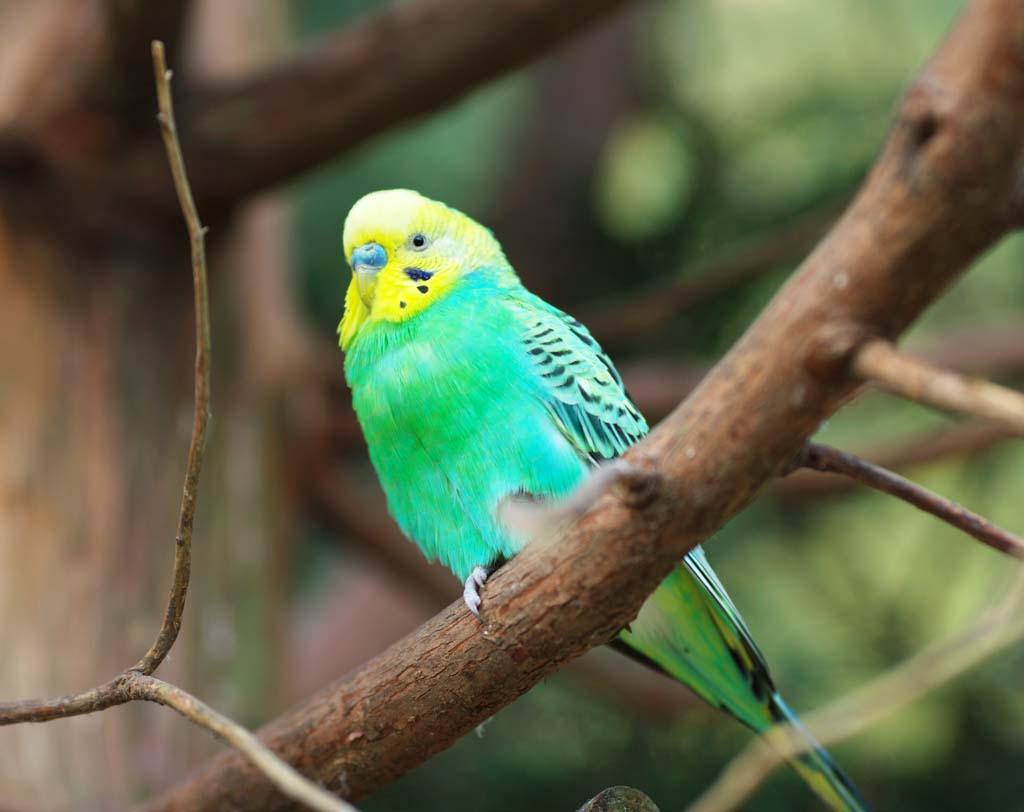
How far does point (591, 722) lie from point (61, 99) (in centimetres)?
287

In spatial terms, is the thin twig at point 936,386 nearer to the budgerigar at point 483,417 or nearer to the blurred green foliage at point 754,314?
the budgerigar at point 483,417

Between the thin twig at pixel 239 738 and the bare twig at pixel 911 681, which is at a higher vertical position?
the thin twig at pixel 239 738

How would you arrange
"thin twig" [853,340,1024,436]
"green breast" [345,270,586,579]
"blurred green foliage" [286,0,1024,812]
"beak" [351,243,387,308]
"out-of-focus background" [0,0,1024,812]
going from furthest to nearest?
"blurred green foliage" [286,0,1024,812] → "out-of-focus background" [0,0,1024,812] → "beak" [351,243,387,308] → "green breast" [345,270,586,579] → "thin twig" [853,340,1024,436]

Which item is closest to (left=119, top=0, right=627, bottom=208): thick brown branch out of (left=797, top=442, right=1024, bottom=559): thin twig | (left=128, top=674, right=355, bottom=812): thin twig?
(left=797, top=442, right=1024, bottom=559): thin twig

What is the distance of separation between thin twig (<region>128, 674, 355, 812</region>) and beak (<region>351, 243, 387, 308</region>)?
1.09 metres

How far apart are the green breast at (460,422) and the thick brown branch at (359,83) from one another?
0.98 meters

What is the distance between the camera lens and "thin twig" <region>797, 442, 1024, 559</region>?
66.0 inches

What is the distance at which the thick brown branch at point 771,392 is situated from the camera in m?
1.25

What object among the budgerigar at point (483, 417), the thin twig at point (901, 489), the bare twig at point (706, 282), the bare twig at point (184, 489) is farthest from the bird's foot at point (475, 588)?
the bare twig at point (706, 282)

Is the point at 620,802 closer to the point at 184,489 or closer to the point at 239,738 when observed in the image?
the point at 239,738

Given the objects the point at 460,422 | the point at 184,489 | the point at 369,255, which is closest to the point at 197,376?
the point at 184,489

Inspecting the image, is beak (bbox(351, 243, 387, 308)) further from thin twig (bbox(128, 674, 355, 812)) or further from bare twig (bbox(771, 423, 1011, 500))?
bare twig (bbox(771, 423, 1011, 500))

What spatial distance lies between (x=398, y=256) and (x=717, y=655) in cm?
114

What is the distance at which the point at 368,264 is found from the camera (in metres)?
2.48
